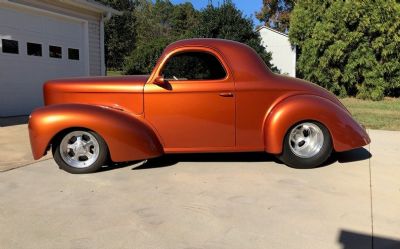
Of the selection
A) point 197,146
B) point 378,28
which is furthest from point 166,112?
point 378,28

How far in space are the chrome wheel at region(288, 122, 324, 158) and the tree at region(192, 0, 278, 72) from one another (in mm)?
10187

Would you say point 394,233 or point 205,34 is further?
point 205,34

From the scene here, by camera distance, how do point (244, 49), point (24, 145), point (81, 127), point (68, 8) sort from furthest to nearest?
point (68, 8), point (24, 145), point (244, 49), point (81, 127)

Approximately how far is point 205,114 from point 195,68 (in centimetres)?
70

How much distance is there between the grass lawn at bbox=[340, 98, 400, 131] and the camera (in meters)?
9.86

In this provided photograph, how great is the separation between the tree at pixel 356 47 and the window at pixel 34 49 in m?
9.99

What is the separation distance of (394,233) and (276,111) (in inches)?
89.3

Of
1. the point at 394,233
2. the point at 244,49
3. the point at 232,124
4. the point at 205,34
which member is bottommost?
the point at 394,233

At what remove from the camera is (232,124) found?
559cm

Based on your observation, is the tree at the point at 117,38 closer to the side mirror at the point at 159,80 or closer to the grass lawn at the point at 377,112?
the grass lawn at the point at 377,112

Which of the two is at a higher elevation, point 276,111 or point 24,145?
point 276,111

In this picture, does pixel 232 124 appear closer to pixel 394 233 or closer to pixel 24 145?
pixel 394 233

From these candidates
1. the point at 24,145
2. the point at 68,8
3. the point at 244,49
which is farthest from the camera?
the point at 68,8

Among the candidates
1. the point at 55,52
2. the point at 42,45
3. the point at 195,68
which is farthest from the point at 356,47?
the point at 195,68
